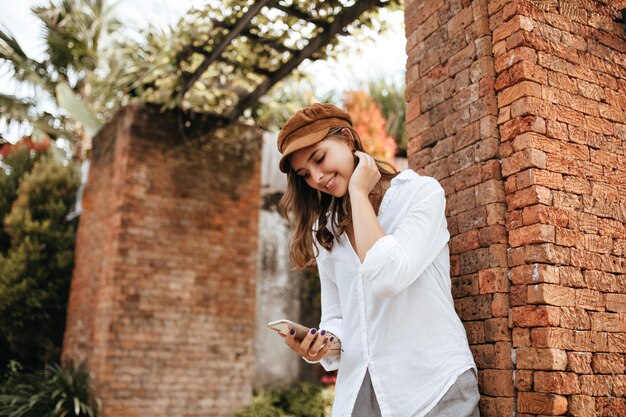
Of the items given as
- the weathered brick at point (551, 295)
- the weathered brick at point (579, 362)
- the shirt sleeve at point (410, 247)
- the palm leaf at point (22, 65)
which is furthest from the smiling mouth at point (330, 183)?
the palm leaf at point (22, 65)

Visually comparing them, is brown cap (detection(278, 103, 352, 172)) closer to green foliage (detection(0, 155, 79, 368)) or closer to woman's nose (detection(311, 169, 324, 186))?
woman's nose (detection(311, 169, 324, 186))

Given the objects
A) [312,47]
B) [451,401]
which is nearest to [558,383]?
[451,401]

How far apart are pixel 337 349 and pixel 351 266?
34 cm

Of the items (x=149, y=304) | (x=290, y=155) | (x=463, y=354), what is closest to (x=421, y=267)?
(x=463, y=354)

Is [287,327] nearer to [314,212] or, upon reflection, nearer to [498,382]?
[314,212]

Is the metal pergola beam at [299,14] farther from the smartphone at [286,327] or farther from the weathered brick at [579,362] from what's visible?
the weathered brick at [579,362]

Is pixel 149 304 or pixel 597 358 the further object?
pixel 149 304

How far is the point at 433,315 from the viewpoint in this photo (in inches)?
79.4

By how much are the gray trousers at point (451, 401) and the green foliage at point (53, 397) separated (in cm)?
544

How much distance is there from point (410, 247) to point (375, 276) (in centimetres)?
16

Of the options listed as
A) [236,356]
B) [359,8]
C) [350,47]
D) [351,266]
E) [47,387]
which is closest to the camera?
[351,266]

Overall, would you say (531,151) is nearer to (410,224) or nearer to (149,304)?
(410,224)

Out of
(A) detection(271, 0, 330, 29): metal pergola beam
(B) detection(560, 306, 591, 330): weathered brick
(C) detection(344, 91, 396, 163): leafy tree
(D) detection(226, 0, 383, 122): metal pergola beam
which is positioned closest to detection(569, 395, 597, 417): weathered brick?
(B) detection(560, 306, 591, 330): weathered brick

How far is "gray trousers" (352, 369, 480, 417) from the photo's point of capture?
189cm
